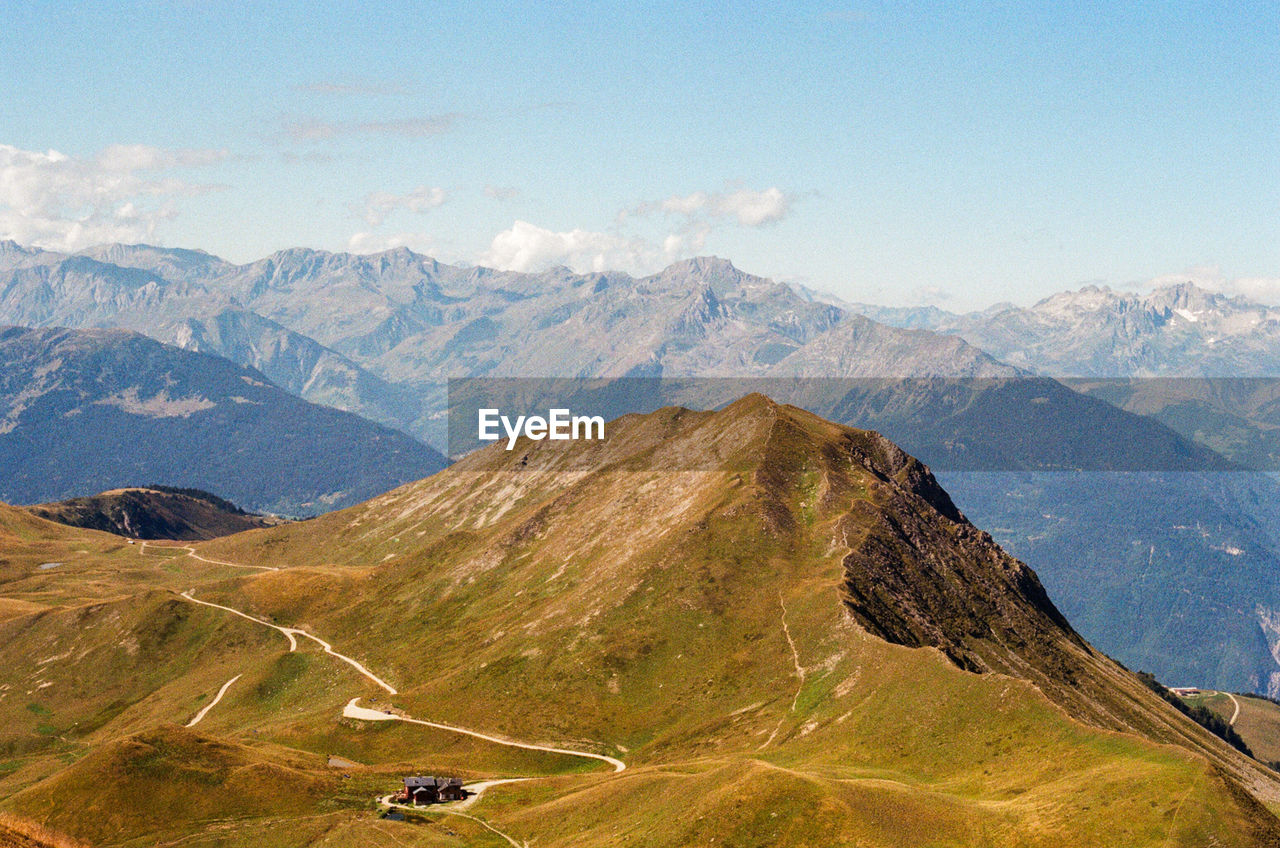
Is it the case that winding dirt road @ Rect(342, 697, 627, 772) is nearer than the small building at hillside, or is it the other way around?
the small building at hillside

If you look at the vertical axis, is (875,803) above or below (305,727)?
above

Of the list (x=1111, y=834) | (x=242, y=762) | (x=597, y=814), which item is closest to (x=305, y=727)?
(x=242, y=762)

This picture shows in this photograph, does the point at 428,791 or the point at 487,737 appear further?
the point at 487,737

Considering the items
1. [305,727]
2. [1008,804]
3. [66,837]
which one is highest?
[1008,804]

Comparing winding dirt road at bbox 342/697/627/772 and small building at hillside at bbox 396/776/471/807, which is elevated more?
small building at hillside at bbox 396/776/471/807

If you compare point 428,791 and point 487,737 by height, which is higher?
point 428,791

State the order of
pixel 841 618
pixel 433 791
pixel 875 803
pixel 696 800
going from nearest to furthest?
1. pixel 875 803
2. pixel 696 800
3. pixel 433 791
4. pixel 841 618

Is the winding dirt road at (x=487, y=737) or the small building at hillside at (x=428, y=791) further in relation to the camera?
the winding dirt road at (x=487, y=737)

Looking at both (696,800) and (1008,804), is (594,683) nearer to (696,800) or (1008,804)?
(696,800)
